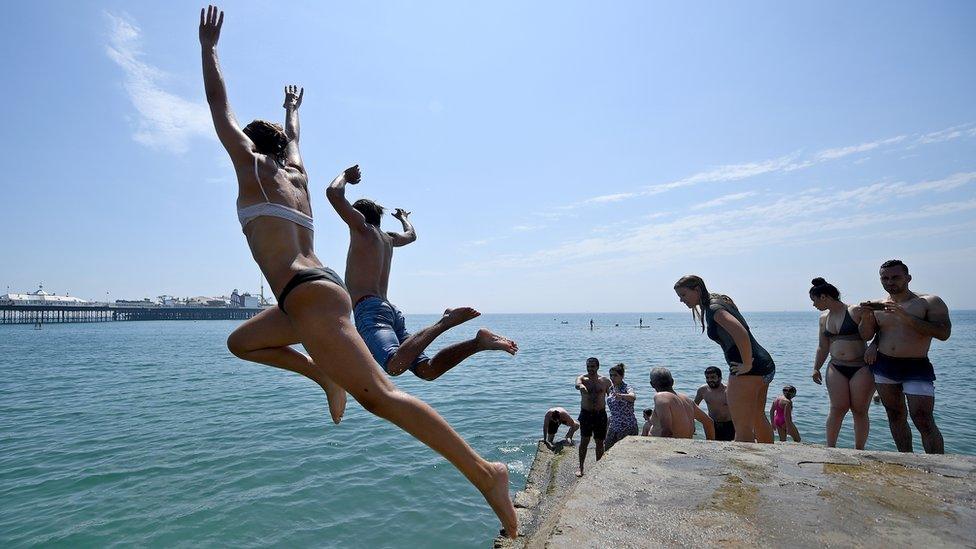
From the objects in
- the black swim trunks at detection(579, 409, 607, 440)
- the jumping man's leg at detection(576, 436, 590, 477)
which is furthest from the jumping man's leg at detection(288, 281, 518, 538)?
the black swim trunks at detection(579, 409, 607, 440)

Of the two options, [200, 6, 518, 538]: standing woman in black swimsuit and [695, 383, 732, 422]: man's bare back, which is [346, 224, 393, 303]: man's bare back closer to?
[200, 6, 518, 538]: standing woman in black swimsuit

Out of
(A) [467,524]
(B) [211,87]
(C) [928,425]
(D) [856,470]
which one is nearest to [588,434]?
(A) [467,524]

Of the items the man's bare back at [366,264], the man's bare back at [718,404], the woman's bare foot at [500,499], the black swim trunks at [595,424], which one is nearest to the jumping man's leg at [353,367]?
the woman's bare foot at [500,499]

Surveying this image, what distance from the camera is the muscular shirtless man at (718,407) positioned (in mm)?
9023

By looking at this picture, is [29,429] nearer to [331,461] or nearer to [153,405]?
[153,405]

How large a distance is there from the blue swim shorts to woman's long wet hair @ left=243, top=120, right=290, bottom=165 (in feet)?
4.56

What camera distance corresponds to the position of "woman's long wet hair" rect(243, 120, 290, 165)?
3.09 meters

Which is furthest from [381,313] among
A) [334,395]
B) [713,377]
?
[713,377]

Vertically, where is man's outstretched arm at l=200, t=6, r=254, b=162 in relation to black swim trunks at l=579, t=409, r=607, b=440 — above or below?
above

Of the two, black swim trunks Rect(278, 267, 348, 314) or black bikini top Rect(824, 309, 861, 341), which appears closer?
black swim trunks Rect(278, 267, 348, 314)

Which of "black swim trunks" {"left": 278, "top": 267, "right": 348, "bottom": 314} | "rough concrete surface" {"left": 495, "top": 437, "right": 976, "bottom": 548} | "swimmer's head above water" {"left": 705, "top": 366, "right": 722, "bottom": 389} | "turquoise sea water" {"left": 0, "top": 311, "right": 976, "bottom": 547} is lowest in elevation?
"turquoise sea water" {"left": 0, "top": 311, "right": 976, "bottom": 547}

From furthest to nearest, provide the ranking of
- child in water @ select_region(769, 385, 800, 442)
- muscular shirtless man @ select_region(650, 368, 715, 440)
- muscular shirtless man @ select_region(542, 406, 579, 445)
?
1. muscular shirtless man @ select_region(542, 406, 579, 445)
2. child in water @ select_region(769, 385, 800, 442)
3. muscular shirtless man @ select_region(650, 368, 715, 440)

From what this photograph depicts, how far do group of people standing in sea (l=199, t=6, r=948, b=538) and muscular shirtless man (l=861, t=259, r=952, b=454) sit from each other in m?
5.55

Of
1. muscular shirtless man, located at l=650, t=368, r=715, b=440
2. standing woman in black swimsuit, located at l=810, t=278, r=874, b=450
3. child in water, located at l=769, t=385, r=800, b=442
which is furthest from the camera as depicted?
child in water, located at l=769, t=385, r=800, b=442
